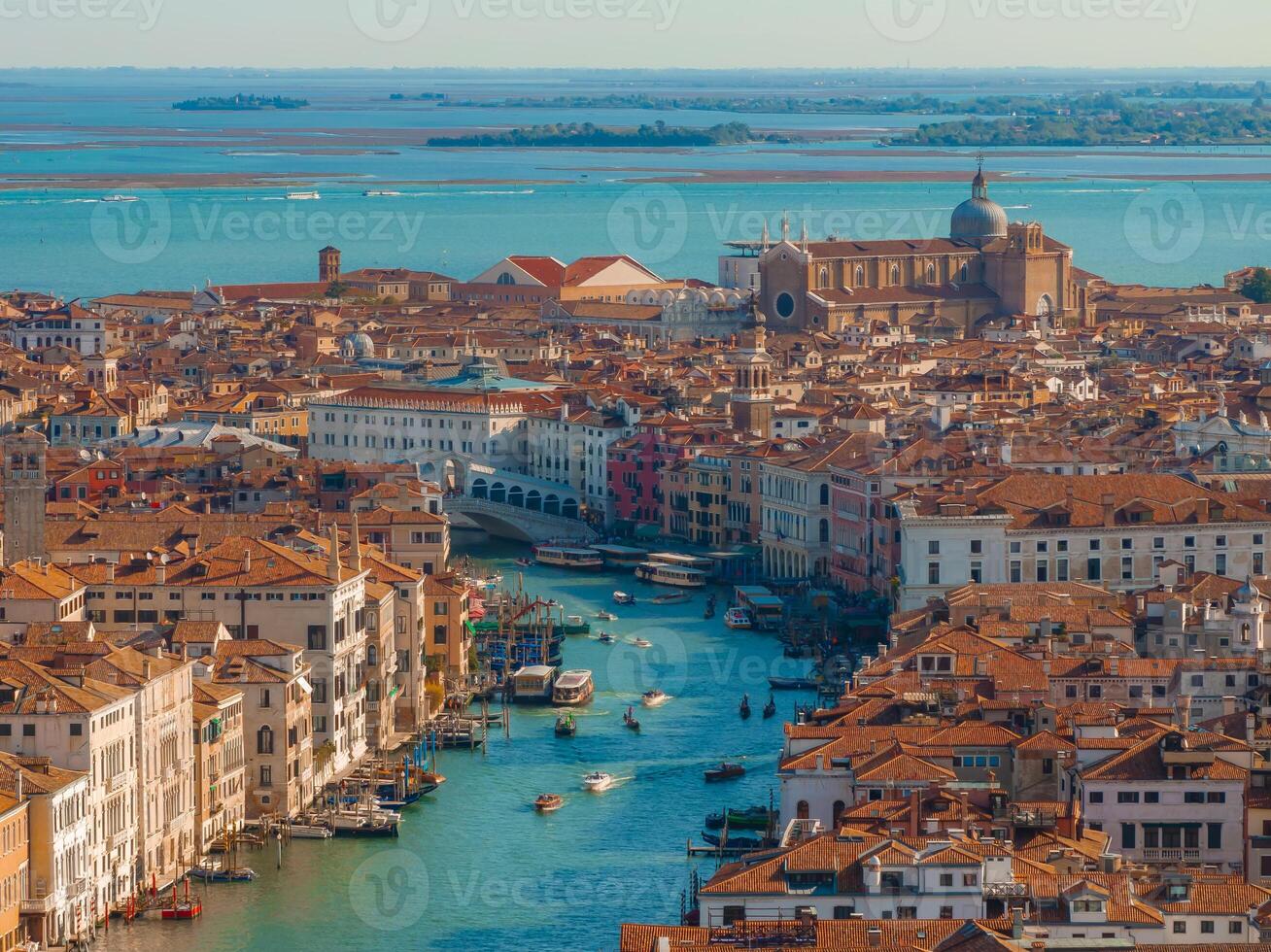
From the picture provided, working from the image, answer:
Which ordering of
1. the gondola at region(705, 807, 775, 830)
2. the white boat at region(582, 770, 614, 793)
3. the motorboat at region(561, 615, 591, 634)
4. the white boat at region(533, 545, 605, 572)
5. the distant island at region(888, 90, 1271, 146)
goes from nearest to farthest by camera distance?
the gondola at region(705, 807, 775, 830) → the white boat at region(582, 770, 614, 793) → the motorboat at region(561, 615, 591, 634) → the white boat at region(533, 545, 605, 572) → the distant island at region(888, 90, 1271, 146)

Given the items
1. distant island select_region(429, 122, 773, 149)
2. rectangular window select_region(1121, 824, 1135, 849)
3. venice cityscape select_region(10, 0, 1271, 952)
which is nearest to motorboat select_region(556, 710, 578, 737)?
venice cityscape select_region(10, 0, 1271, 952)

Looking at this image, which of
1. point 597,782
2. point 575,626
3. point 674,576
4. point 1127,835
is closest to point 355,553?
point 597,782

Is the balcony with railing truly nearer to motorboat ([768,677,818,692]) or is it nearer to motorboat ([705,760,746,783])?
motorboat ([705,760,746,783])

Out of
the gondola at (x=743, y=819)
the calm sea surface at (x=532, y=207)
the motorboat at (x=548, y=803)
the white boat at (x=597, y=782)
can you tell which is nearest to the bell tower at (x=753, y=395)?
the white boat at (x=597, y=782)

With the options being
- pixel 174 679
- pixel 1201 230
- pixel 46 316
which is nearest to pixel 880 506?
pixel 174 679

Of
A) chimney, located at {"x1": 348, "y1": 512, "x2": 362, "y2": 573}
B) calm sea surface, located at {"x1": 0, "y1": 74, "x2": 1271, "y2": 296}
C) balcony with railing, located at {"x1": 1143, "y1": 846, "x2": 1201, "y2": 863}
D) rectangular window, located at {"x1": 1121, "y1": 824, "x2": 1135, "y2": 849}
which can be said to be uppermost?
chimney, located at {"x1": 348, "y1": 512, "x2": 362, "y2": 573}

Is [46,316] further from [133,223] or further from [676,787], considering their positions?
[133,223]
